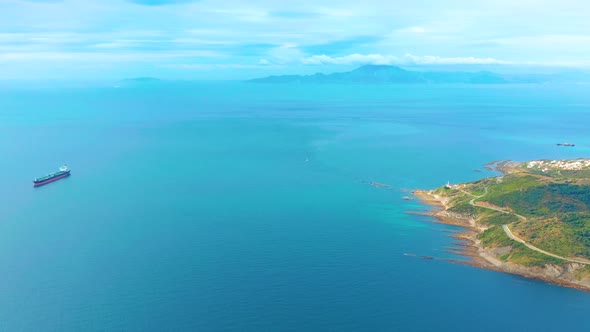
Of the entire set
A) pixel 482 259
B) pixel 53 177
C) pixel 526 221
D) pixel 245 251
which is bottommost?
pixel 482 259

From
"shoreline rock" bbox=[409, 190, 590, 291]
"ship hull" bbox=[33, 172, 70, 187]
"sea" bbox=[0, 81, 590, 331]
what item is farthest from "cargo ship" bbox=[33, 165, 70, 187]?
"shoreline rock" bbox=[409, 190, 590, 291]

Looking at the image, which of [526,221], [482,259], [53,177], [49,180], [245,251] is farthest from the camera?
[53,177]

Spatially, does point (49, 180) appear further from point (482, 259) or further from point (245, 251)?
point (482, 259)

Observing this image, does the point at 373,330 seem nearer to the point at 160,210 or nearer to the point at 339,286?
the point at 339,286

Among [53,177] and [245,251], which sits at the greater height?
[53,177]

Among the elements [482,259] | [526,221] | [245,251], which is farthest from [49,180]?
[526,221]

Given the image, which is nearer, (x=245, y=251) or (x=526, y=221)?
(x=245, y=251)

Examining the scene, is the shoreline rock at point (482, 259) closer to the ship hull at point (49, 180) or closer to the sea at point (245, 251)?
the sea at point (245, 251)
